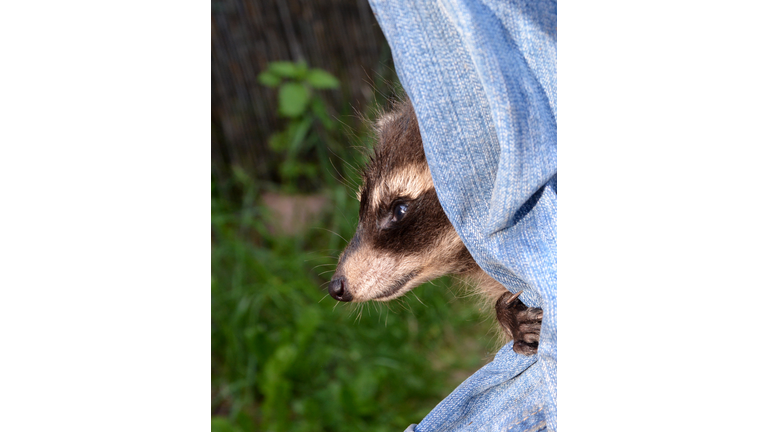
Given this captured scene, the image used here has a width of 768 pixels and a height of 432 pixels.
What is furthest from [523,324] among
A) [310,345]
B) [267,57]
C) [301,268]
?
[267,57]

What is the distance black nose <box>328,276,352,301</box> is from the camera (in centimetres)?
128

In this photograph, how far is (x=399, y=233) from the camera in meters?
1.23

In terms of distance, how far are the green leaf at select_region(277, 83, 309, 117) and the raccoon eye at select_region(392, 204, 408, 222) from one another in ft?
7.42

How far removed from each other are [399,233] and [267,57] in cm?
297

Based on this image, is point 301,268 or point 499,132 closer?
point 499,132

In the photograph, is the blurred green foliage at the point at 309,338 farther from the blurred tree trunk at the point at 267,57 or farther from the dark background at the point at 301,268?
the blurred tree trunk at the point at 267,57

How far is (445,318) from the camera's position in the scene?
3.47 meters

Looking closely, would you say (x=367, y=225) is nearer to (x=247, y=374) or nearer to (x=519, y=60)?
(x=519, y=60)

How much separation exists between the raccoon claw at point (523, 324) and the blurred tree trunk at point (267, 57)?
289 cm

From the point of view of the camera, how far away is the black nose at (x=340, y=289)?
128 centimetres

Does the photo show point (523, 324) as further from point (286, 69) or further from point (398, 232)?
point (286, 69)

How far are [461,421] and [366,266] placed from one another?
42 cm

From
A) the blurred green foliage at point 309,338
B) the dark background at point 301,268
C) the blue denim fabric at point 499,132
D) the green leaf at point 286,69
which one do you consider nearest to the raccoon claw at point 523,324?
the blue denim fabric at point 499,132
